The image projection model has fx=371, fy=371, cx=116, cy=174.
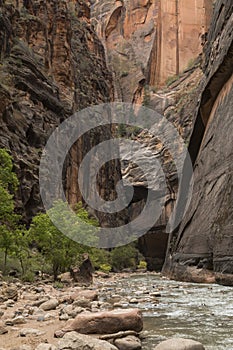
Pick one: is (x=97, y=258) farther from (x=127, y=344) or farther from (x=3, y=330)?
(x=127, y=344)

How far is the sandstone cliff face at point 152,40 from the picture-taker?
72625 millimetres

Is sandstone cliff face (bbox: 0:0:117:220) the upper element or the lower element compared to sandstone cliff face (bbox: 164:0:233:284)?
upper

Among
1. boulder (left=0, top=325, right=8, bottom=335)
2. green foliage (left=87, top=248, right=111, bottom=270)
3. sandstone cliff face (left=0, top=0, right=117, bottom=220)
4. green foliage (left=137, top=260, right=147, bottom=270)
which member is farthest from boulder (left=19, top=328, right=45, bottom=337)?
green foliage (left=137, top=260, right=147, bottom=270)

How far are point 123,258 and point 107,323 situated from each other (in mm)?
36020

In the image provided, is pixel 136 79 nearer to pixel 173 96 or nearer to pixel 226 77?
pixel 173 96

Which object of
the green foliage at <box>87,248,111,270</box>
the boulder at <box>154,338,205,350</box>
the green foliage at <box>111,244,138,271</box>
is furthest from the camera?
the green foliage at <box>111,244,138,271</box>

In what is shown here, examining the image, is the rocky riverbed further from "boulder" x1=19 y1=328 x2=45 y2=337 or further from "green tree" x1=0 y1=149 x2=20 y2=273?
"green tree" x1=0 y1=149 x2=20 y2=273

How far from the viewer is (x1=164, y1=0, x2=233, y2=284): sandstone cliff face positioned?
10.5 metres

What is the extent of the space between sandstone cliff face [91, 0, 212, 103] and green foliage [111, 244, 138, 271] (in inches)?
1395

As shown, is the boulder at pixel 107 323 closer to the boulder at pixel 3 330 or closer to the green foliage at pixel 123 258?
the boulder at pixel 3 330

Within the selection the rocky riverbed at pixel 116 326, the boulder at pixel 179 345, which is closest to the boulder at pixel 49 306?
the rocky riverbed at pixel 116 326

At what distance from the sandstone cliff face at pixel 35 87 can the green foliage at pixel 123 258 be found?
804 cm

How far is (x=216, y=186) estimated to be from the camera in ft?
41.8

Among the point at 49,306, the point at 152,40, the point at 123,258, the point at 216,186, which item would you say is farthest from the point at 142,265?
the point at 152,40
